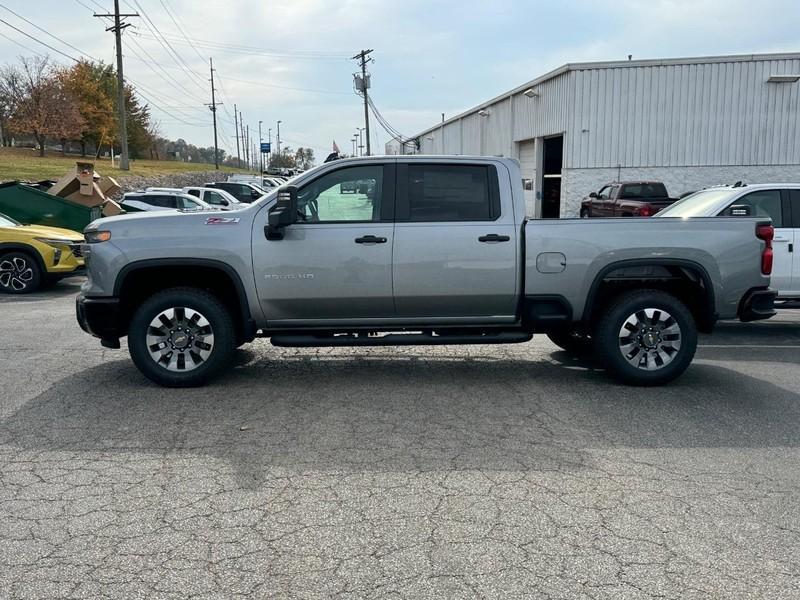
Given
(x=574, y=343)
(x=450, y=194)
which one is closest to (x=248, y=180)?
(x=574, y=343)

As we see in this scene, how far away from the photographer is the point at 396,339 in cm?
646

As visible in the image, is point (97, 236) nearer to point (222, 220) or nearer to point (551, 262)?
point (222, 220)

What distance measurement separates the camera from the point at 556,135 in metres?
26.7

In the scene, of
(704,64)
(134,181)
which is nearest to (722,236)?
(704,64)

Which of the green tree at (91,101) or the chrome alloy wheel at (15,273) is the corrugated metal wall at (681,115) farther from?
the green tree at (91,101)

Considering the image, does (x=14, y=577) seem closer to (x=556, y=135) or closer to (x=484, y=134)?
(x=556, y=135)

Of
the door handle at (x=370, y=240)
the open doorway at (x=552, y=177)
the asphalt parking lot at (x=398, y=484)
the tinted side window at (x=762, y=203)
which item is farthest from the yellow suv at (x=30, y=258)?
the open doorway at (x=552, y=177)

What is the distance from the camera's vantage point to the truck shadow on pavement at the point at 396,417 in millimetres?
4836

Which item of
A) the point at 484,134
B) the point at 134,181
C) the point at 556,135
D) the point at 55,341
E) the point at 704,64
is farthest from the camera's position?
the point at 134,181

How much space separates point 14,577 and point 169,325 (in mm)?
3258

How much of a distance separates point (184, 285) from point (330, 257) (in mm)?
1410

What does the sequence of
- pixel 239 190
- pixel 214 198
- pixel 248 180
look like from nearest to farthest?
1. pixel 214 198
2. pixel 239 190
3. pixel 248 180

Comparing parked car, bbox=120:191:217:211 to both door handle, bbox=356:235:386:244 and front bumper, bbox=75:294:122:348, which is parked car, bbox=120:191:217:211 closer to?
front bumper, bbox=75:294:122:348

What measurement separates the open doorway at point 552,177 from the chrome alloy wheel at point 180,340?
916 inches
